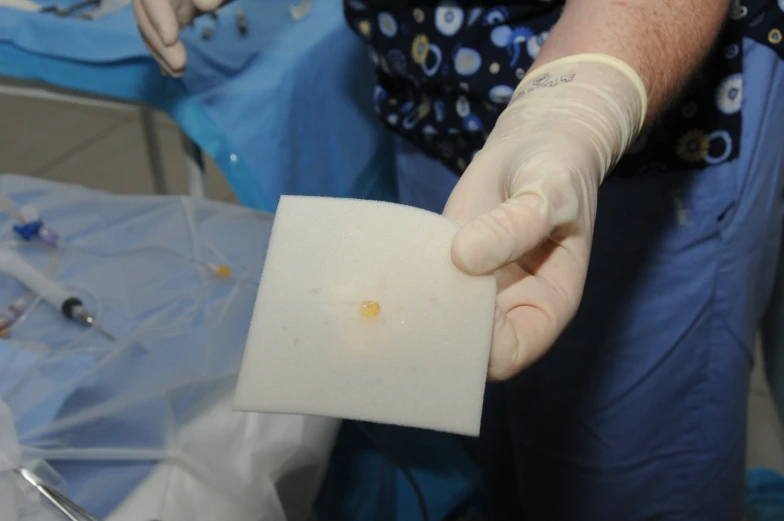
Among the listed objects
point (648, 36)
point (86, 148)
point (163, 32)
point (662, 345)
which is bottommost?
point (86, 148)

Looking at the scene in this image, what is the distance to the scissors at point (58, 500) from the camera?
441 mm

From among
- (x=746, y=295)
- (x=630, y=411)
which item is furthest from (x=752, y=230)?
(x=630, y=411)

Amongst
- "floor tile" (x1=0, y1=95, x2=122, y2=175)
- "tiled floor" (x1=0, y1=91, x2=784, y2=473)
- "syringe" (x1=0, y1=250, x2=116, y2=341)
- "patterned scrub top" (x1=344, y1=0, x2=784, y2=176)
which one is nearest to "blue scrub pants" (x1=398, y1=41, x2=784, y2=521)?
"patterned scrub top" (x1=344, y1=0, x2=784, y2=176)

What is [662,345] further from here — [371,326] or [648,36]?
[371,326]

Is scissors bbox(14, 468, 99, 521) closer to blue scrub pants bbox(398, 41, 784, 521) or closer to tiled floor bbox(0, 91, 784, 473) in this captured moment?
blue scrub pants bbox(398, 41, 784, 521)

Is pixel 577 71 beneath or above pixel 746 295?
above

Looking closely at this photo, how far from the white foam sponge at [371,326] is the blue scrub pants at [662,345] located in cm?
38

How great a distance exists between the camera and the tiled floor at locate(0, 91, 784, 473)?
6.41 ft

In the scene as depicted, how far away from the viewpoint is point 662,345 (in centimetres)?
74

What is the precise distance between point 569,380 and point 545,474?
0.60 feet

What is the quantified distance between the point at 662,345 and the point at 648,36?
0.40m

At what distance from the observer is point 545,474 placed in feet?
2.88

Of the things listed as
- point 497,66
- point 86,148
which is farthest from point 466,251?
point 86,148

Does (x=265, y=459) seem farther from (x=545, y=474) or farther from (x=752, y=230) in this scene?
(x=752, y=230)
